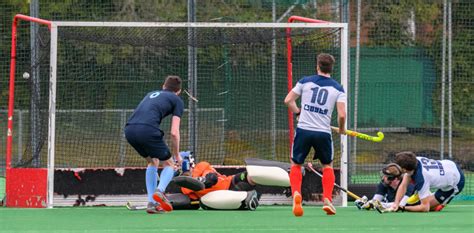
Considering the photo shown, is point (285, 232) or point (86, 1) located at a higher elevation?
point (86, 1)

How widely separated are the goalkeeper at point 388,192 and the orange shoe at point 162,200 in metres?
1.99

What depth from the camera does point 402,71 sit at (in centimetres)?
1823

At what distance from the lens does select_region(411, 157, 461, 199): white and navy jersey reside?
12.2 meters

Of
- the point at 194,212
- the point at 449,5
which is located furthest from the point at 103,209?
the point at 449,5

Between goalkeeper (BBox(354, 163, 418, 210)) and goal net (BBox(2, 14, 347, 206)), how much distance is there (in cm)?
70

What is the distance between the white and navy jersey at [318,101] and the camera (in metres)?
11.6

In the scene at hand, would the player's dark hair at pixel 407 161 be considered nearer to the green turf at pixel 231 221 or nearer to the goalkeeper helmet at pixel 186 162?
the green turf at pixel 231 221

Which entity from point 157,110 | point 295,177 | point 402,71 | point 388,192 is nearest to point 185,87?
point 157,110

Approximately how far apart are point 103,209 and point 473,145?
313 inches

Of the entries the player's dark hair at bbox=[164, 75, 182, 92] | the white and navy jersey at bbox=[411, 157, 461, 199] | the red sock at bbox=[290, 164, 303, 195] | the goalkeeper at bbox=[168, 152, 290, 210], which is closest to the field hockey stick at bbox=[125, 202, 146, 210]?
the goalkeeper at bbox=[168, 152, 290, 210]

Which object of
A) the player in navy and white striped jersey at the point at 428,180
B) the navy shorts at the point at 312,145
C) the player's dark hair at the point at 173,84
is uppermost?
the player's dark hair at the point at 173,84

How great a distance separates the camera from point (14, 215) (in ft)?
38.4

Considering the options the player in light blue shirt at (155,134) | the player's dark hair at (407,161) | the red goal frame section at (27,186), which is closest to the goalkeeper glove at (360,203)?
the player's dark hair at (407,161)

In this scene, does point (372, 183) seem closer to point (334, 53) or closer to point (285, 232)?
point (334, 53)
